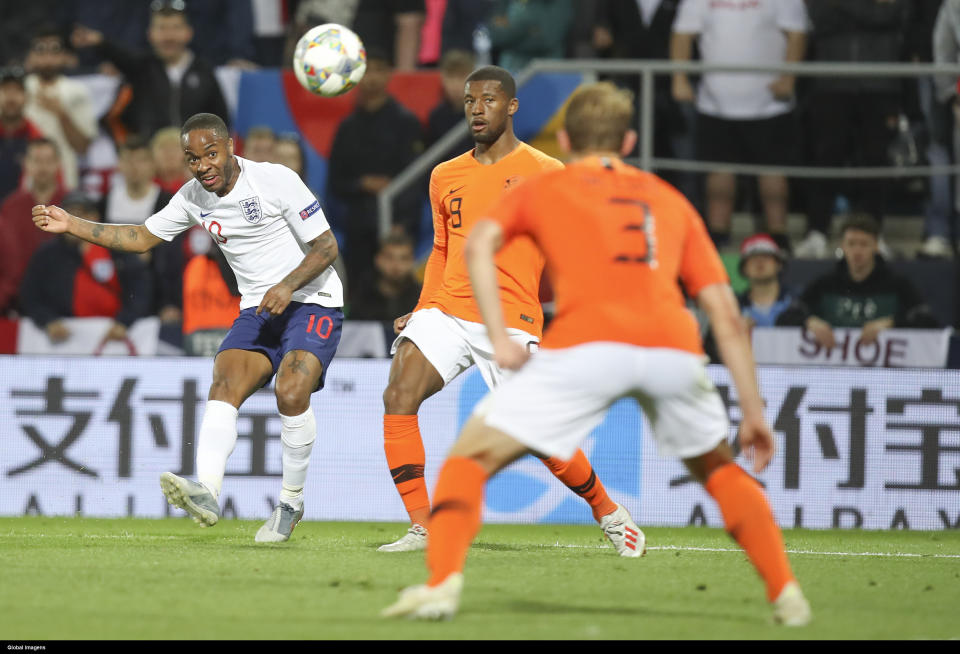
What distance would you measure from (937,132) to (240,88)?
6.28 meters

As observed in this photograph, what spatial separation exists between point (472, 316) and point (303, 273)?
0.93m

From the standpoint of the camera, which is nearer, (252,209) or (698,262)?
(698,262)

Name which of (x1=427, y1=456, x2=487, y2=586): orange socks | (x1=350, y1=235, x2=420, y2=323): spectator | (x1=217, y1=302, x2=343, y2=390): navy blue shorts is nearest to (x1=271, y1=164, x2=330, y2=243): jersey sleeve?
(x1=217, y1=302, x2=343, y2=390): navy blue shorts

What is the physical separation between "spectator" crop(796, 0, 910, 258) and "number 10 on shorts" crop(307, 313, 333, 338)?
5.93m

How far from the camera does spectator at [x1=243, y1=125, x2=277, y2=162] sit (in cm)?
1300

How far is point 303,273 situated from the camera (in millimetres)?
7961

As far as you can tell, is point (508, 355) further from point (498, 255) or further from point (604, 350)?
point (498, 255)

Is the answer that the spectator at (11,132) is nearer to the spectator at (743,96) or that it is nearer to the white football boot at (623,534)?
the spectator at (743,96)

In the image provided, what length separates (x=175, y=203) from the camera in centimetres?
829

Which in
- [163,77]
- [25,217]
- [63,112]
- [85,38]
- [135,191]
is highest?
[85,38]

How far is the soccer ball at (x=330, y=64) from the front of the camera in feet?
33.1

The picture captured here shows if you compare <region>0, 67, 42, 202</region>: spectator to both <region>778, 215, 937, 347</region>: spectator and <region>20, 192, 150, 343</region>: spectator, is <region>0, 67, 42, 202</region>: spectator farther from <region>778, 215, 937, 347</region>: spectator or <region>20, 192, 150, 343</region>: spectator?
<region>778, 215, 937, 347</region>: spectator

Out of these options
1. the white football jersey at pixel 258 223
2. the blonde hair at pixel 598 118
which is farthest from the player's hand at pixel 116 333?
the blonde hair at pixel 598 118

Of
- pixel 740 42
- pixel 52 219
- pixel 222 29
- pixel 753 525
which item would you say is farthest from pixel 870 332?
pixel 222 29
